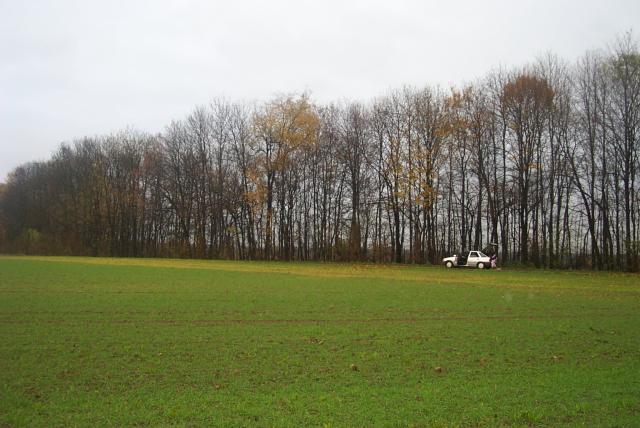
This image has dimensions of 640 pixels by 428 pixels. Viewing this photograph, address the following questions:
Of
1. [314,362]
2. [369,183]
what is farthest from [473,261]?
[314,362]

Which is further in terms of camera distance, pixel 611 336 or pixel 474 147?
pixel 474 147

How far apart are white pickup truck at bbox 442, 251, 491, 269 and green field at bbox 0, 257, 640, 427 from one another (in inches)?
1170

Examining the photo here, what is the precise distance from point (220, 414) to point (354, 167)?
6056 cm

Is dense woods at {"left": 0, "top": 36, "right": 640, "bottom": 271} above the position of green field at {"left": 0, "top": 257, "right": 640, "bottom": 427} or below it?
above

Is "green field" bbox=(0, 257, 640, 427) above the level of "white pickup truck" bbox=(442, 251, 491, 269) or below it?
below

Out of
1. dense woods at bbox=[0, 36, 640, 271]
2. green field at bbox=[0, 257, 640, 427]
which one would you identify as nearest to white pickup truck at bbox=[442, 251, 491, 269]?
dense woods at bbox=[0, 36, 640, 271]

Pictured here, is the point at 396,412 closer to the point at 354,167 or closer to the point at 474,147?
the point at 474,147

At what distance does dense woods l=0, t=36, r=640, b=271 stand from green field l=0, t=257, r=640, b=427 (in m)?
33.9

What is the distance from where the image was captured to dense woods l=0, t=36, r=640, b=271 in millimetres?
48906

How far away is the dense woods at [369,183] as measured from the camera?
48.9 metres

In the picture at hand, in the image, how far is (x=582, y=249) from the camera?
53.8 m

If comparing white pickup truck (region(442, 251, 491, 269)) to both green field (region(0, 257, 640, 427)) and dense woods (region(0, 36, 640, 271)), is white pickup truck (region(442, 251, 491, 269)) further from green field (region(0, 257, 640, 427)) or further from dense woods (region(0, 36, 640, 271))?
green field (region(0, 257, 640, 427))

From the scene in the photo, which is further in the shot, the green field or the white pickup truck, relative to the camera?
the white pickup truck

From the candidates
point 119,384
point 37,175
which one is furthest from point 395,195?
point 37,175
